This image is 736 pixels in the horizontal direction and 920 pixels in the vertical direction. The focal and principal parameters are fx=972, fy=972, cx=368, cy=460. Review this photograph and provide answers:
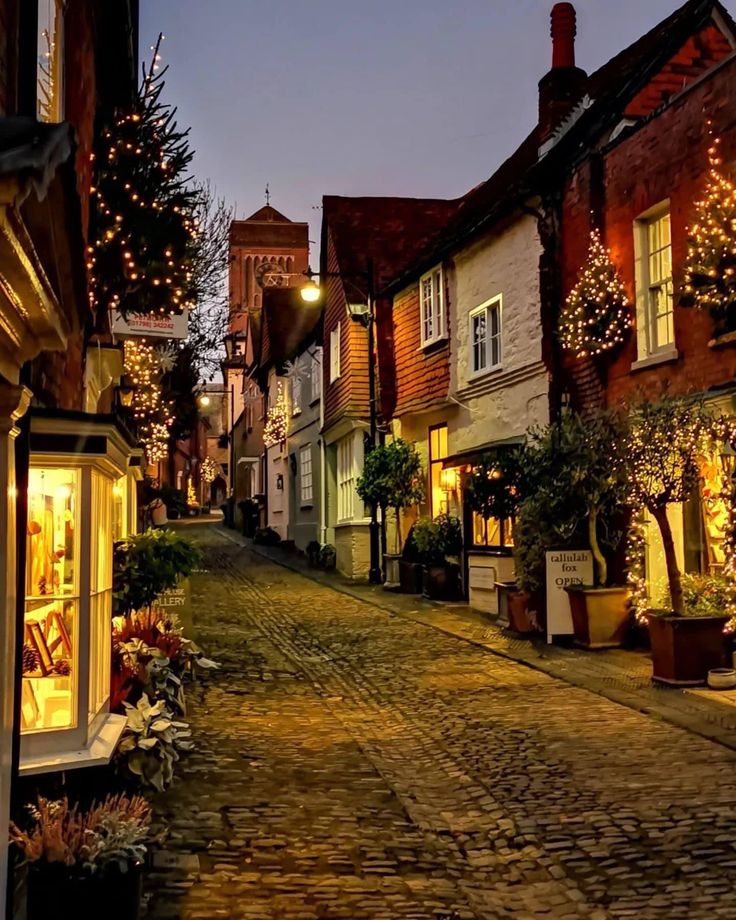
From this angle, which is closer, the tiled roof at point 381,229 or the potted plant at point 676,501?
the potted plant at point 676,501

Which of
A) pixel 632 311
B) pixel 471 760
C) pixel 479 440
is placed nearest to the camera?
pixel 471 760

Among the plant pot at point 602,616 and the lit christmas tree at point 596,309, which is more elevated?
the lit christmas tree at point 596,309

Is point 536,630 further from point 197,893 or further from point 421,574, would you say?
point 197,893

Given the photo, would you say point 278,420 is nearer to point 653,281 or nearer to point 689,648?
point 653,281

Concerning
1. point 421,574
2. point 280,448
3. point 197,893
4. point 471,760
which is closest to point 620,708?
point 471,760

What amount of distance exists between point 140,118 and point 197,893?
7.36 m

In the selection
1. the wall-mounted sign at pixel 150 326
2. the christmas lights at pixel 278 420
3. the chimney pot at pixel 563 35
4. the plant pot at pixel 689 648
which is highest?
the chimney pot at pixel 563 35

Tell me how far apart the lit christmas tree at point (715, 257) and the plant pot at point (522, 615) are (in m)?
4.46

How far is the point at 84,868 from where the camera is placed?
152 inches

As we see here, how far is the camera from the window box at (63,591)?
188 inches

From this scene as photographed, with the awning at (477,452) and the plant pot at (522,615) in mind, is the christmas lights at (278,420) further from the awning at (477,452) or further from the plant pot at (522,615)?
the plant pot at (522,615)

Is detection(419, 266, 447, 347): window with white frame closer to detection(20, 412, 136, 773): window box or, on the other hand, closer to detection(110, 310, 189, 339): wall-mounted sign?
detection(110, 310, 189, 339): wall-mounted sign

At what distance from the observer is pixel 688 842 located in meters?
5.21

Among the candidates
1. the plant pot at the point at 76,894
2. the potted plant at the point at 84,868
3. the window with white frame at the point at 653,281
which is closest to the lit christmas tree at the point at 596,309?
the window with white frame at the point at 653,281
